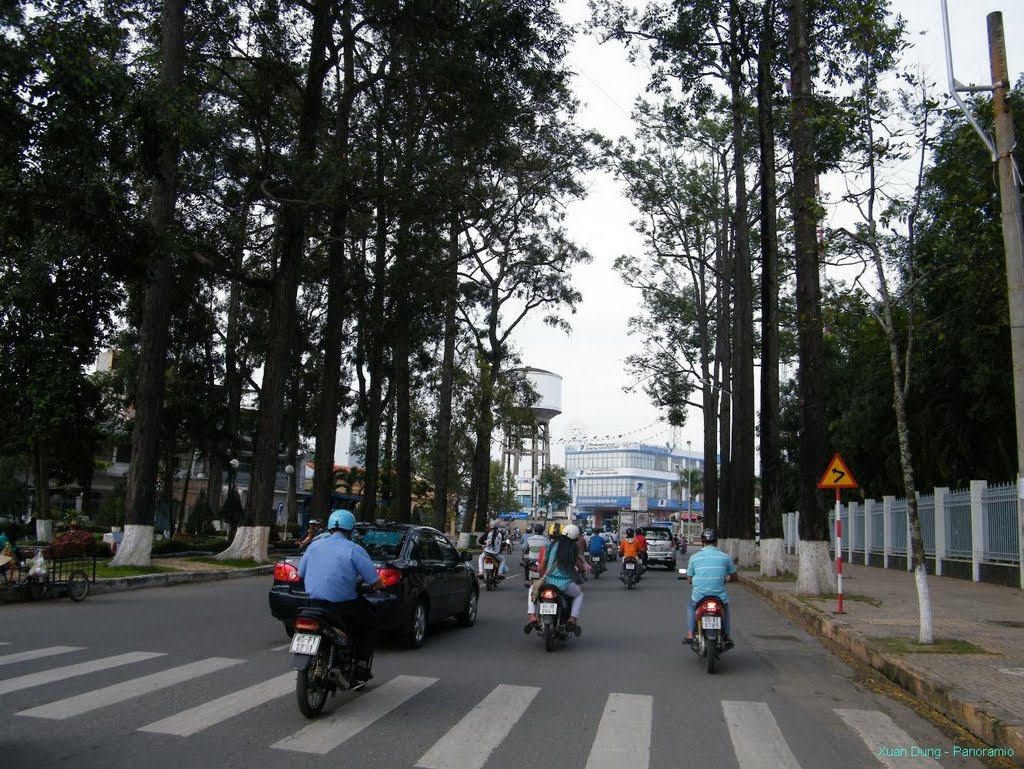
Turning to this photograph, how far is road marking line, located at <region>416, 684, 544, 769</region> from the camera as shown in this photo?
5934mm

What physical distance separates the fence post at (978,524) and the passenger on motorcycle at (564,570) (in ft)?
48.0

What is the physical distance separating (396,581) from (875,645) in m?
5.84

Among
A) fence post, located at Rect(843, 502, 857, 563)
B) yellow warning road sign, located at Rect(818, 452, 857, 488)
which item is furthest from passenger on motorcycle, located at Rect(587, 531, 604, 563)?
fence post, located at Rect(843, 502, 857, 563)

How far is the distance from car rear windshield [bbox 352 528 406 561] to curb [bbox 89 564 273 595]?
836cm

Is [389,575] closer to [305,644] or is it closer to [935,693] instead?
[305,644]

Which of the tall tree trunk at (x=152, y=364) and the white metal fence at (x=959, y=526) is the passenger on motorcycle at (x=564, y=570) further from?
the tall tree trunk at (x=152, y=364)

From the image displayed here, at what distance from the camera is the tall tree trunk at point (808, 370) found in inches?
690

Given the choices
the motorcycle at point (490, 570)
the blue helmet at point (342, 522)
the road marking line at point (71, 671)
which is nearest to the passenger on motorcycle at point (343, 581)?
the blue helmet at point (342, 522)

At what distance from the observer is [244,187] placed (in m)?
25.6

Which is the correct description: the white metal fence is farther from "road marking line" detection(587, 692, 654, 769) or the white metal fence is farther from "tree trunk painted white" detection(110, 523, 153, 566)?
"tree trunk painted white" detection(110, 523, 153, 566)

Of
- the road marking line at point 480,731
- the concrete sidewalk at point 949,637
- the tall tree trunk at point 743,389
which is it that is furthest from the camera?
the tall tree trunk at point 743,389

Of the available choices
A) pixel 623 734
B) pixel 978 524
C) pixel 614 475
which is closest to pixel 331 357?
pixel 978 524

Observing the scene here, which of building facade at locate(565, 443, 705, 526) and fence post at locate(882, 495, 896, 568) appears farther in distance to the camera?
building facade at locate(565, 443, 705, 526)

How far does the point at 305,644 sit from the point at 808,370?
13.8m
